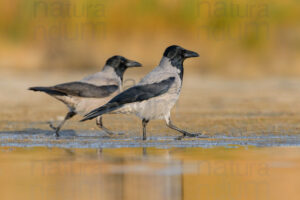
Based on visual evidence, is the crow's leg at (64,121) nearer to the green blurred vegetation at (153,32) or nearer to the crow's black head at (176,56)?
the crow's black head at (176,56)

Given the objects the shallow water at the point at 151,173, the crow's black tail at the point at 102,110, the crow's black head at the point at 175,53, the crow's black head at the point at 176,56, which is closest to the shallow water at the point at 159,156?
the shallow water at the point at 151,173

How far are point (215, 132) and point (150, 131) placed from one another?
100cm

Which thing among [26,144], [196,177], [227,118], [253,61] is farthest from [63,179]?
[253,61]

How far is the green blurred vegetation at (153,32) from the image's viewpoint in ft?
83.2

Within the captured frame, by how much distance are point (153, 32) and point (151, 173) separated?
18.2 m

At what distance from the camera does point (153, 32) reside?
25484 millimetres

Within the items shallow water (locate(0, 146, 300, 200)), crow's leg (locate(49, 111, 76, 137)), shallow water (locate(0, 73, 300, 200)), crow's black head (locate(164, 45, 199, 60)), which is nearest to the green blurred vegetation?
shallow water (locate(0, 73, 300, 200))

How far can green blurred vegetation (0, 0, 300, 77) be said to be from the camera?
25359 mm

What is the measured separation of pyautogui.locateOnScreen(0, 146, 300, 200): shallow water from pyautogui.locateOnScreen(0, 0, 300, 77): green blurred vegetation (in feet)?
52.0

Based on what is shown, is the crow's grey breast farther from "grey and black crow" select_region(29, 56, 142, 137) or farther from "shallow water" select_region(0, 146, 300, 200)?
"shallow water" select_region(0, 146, 300, 200)

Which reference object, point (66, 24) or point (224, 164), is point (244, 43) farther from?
point (224, 164)

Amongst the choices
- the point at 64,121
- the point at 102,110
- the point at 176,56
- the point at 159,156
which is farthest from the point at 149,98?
the point at 159,156

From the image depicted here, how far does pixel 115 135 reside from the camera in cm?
1133

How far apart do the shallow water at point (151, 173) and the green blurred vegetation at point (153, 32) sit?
52.0ft
